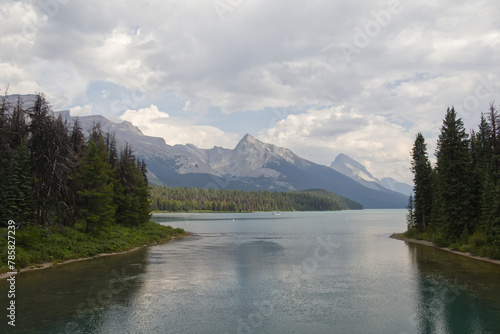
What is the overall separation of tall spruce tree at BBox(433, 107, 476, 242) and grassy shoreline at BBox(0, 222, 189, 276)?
5709cm

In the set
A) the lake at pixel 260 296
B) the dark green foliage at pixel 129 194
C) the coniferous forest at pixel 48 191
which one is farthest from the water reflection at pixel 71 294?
the dark green foliage at pixel 129 194

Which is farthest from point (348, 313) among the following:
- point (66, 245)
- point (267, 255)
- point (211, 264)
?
point (66, 245)

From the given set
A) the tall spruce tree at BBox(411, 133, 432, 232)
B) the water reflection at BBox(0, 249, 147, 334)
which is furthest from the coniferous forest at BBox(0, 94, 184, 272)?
the tall spruce tree at BBox(411, 133, 432, 232)

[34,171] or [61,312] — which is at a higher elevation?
[34,171]

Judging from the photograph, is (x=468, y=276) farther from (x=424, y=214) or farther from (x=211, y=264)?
(x=424, y=214)

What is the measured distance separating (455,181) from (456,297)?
Result: 115 feet

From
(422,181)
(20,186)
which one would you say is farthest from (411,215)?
(20,186)

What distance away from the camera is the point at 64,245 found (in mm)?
48750

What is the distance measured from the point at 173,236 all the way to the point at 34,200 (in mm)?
44821

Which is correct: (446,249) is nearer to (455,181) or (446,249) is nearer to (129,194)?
(455,181)

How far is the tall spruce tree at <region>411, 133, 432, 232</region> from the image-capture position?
77312 millimetres

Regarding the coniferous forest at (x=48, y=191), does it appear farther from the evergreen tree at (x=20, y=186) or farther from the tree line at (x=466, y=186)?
the tree line at (x=466, y=186)

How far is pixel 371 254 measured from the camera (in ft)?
193

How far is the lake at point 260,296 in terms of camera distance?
23.2 metres
